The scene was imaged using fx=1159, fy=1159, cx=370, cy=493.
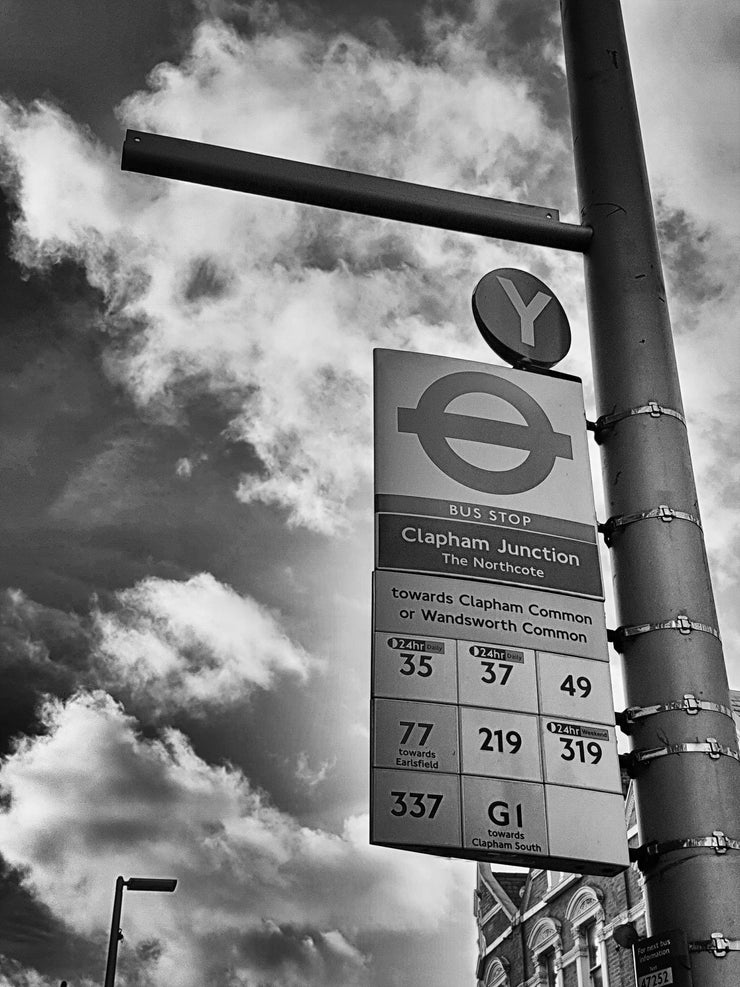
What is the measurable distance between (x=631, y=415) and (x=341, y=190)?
2.08 metres

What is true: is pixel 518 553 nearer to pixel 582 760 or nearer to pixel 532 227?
pixel 582 760

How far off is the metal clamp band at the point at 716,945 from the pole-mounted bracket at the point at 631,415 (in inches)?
97.9

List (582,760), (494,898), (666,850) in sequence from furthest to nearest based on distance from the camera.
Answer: (494,898) < (582,760) < (666,850)

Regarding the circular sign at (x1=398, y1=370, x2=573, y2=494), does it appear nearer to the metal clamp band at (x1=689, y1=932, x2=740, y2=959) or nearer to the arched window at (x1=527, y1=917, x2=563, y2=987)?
the metal clamp band at (x1=689, y1=932, x2=740, y2=959)

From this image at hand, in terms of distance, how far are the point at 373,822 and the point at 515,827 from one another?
0.59 metres

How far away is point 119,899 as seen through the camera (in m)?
22.1

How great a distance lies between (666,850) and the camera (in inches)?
182

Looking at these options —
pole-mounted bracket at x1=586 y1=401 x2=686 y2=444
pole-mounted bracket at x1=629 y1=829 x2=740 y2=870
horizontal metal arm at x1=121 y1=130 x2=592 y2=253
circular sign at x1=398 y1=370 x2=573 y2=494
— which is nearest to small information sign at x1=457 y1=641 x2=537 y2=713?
pole-mounted bracket at x1=629 y1=829 x2=740 y2=870

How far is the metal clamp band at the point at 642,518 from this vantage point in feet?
17.8

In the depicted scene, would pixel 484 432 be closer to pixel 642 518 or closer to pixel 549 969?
pixel 642 518

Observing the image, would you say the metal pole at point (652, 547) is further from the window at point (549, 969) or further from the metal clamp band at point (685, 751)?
the window at point (549, 969)

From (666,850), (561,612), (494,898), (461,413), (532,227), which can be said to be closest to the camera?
(666,850)

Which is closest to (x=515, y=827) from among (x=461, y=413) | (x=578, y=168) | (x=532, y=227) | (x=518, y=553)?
Answer: (x=518, y=553)

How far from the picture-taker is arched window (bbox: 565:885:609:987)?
2411 cm
